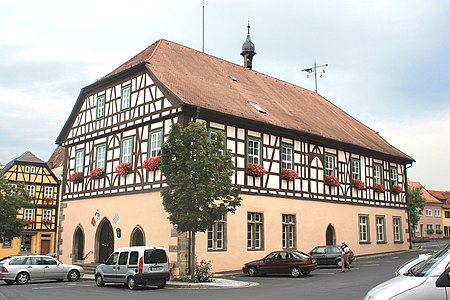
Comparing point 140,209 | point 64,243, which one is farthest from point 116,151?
point 64,243

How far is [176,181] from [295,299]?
26.0 ft

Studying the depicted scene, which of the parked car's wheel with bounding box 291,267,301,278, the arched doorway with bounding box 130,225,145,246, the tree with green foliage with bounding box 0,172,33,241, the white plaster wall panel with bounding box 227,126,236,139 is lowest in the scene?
the parked car's wheel with bounding box 291,267,301,278

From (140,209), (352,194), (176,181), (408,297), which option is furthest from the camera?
(352,194)

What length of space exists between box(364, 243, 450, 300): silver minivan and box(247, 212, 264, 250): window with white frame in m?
19.6

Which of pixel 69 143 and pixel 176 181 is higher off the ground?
pixel 69 143

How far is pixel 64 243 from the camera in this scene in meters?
31.7

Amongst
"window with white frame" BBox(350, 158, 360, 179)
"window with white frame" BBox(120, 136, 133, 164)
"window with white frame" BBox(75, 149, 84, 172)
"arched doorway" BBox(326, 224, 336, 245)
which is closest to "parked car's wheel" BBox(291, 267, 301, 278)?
"arched doorway" BBox(326, 224, 336, 245)

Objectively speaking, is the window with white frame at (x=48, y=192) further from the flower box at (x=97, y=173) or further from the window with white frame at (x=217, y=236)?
the window with white frame at (x=217, y=236)

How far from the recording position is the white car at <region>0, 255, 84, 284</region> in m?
22.8

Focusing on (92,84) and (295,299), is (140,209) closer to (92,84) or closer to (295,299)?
(92,84)

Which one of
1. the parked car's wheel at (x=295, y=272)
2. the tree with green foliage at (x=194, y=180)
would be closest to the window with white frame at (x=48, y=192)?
the tree with green foliage at (x=194, y=180)

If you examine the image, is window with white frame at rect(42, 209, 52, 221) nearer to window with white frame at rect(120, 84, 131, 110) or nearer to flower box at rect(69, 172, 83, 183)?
flower box at rect(69, 172, 83, 183)

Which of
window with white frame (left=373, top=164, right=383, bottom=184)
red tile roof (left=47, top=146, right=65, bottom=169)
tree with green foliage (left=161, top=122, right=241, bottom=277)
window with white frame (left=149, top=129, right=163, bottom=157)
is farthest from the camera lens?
red tile roof (left=47, top=146, right=65, bottom=169)

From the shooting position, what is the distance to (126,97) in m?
28.7
